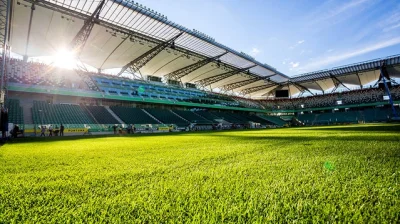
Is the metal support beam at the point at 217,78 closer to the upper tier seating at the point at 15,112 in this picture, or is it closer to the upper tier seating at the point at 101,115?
the upper tier seating at the point at 101,115

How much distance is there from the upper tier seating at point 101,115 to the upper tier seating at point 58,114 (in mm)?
1078

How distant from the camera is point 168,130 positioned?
1147 inches

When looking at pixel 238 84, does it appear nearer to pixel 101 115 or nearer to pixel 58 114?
pixel 101 115


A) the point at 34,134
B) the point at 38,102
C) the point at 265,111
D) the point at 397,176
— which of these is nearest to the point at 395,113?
the point at 265,111

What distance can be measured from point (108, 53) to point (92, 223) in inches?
1309

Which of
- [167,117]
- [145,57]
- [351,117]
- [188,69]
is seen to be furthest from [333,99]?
[145,57]

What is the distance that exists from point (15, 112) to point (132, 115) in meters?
13.3

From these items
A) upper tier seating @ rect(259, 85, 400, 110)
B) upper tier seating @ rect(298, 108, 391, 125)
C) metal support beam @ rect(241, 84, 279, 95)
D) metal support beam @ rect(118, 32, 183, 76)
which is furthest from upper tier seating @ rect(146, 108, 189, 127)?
upper tier seating @ rect(298, 108, 391, 125)

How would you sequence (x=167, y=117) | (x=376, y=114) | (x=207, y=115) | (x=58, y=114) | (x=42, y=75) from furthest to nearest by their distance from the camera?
(x=376, y=114) → (x=207, y=115) → (x=167, y=117) → (x=42, y=75) → (x=58, y=114)

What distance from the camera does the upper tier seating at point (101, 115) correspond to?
25984 mm

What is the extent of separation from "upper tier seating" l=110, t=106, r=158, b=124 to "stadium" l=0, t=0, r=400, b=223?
365 millimetres

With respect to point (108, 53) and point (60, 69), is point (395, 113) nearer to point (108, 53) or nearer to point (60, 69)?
point (108, 53)

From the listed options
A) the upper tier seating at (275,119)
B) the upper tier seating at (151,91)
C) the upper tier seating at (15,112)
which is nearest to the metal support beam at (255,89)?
the upper tier seating at (275,119)

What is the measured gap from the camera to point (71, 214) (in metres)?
1.46
